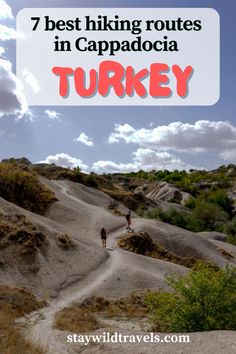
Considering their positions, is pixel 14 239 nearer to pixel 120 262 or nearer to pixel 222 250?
pixel 120 262

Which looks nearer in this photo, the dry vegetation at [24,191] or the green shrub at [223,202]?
the dry vegetation at [24,191]

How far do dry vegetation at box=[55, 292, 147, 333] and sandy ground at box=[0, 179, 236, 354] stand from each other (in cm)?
63

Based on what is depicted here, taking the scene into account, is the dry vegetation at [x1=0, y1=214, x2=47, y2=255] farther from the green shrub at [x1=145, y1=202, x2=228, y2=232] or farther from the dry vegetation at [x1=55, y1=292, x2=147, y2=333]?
the green shrub at [x1=145, y1=202, x2=228, y2=232]

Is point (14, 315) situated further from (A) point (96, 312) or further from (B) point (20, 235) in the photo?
(B) point (20, 235)

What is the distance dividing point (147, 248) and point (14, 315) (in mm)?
19115

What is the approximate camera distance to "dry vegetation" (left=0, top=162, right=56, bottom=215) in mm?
45312

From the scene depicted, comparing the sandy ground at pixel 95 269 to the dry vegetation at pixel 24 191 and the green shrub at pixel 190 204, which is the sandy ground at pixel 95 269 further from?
the green shrub at pixel 190 204

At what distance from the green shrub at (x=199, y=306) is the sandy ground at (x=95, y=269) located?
6.95 ft

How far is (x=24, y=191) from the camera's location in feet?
154

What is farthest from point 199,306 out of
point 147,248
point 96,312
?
point 147,248

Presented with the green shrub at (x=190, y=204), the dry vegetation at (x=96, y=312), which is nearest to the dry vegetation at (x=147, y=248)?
the dry vegetation at (x=96, y=312)

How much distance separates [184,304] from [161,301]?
3.56ft

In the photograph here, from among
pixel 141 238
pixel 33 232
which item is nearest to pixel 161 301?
pixel 33 232

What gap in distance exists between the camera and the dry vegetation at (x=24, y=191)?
45312mm
